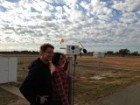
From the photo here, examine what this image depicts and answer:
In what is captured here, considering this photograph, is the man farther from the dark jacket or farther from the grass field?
the grass field

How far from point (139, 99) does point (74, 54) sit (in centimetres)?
619

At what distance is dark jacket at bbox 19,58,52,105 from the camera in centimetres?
415

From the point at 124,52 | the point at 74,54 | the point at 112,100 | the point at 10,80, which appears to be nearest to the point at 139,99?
the point at 112,100

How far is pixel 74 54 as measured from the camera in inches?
249

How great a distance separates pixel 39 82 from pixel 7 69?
1205 centimetres

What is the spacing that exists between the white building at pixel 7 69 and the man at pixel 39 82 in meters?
11.7

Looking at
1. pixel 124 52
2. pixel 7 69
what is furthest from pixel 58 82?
pixel 124 52

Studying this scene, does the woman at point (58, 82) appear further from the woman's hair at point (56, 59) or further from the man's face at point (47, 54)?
the man's face at point (47, 54)

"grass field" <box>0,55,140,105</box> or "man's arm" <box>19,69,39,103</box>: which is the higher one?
"man's arm" <box>19,69,39,103</box>

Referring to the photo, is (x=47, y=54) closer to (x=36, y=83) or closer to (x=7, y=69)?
(x=36, y=83)

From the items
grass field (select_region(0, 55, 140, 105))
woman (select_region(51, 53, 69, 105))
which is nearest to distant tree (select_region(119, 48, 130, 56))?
grass field (select_region(0, 55, 140, 105))

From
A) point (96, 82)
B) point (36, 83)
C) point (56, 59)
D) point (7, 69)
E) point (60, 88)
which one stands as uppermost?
point (56, 59)

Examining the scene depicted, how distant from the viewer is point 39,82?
13.8 ft

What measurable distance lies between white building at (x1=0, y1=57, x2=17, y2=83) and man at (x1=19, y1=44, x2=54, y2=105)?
11720 millimetres
